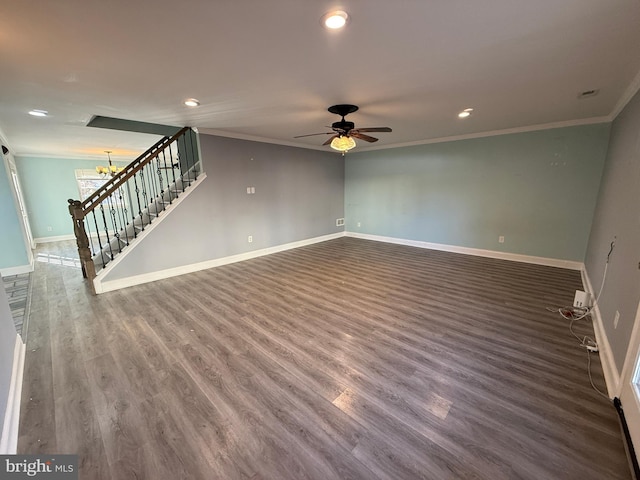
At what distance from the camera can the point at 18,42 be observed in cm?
173

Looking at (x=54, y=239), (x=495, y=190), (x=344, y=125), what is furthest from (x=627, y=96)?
(x=54, y=239)

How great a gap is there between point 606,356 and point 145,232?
5608mm

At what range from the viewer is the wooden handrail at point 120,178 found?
3.66 metres

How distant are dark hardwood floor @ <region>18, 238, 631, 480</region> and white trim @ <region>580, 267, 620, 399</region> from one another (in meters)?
0.07

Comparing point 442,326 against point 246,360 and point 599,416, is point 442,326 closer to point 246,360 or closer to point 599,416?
point 599,416

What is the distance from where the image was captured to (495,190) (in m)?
4.93

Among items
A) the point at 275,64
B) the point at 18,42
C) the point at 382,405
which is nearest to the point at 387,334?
the point at 382,405

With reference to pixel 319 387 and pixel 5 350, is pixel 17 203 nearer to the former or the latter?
pixel 5 350

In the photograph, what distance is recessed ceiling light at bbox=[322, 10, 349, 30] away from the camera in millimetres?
1500

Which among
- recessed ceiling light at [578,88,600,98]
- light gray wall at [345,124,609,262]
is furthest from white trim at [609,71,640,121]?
light gray wall at [345,124,609,262]

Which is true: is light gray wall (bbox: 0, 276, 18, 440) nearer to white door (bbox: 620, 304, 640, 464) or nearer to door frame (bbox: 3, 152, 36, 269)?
white door (bbox: 620, 304, 640, 464)

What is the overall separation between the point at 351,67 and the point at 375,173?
4633 mm

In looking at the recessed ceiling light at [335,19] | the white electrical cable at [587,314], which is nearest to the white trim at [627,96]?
the white electrical cable at [587,314]

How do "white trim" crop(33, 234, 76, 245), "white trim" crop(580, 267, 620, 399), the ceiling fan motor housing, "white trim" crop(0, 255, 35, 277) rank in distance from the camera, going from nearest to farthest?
"white trim" crop(580, 267, 620, 399) < the ceiling fan motor housing < "white trim" crop(0, 255, 35, 277) < "white trim" crop(33, 234, 76, 245)
